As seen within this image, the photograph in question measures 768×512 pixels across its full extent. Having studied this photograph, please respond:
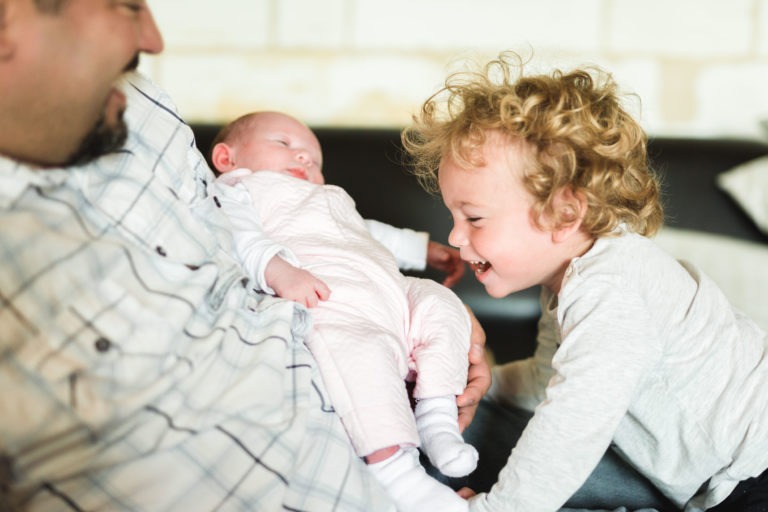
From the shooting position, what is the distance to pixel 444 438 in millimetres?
1001

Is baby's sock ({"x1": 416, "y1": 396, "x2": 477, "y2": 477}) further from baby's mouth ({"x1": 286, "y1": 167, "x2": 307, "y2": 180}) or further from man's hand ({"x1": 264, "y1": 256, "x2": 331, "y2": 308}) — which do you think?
baby's mouth ({"x1": 286, "y1": 167, "x2": 307, "y2": 180})

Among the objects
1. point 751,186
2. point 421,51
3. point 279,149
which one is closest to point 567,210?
point 279,149

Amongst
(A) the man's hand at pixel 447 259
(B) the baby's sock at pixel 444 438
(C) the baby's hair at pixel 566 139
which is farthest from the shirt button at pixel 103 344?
(A) the man's hand at pixel 447 259

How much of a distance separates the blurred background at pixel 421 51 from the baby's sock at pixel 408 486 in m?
1.60

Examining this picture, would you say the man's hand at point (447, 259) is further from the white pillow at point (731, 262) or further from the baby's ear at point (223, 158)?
the white pillow at point (731, 262)

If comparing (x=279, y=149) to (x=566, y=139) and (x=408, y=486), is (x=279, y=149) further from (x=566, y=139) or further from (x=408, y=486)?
(x=408, y=486)

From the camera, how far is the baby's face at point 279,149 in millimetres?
1327

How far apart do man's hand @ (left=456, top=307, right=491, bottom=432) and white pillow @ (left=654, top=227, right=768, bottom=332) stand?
900 millimetres

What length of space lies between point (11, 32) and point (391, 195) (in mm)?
1367

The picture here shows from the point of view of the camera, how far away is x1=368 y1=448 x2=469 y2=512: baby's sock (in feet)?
2.99

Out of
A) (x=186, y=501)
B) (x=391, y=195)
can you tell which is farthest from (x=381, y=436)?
(x=391, y=195)

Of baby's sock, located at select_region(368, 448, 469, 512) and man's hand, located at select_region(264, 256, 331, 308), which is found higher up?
man's hand, located at select_region(264, 256, 331, 308)

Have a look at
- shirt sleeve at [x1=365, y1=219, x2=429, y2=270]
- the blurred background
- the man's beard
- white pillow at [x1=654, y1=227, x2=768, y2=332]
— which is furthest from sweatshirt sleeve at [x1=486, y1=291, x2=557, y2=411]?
the blurred background

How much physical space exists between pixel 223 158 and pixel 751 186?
1.39 meters
